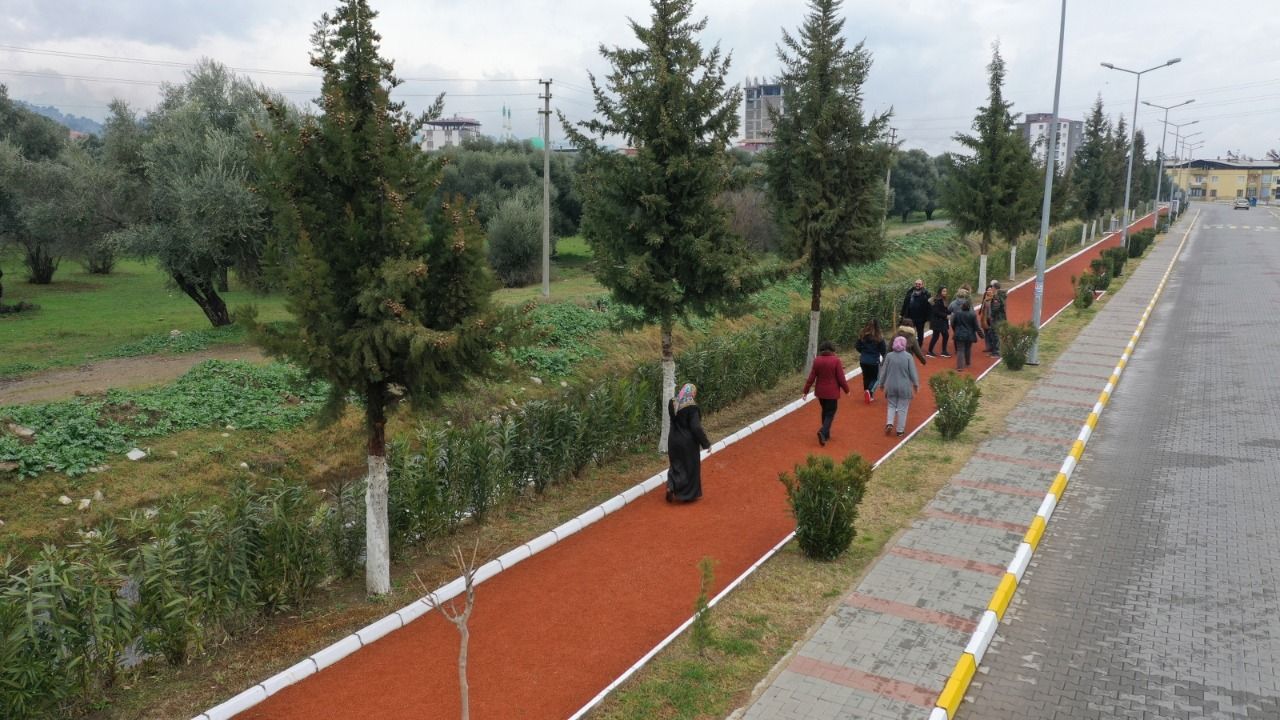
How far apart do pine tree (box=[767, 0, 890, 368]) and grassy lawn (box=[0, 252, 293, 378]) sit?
1294cm

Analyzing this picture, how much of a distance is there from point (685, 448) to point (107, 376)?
1185 centimetres

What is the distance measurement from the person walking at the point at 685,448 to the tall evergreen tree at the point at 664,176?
1835mm

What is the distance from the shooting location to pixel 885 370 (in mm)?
13680

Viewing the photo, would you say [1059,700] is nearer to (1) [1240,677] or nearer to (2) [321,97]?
(1) [1240,677]

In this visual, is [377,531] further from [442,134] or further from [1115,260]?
[442,134]

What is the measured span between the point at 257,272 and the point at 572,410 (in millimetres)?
13495

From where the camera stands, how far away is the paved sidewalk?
6422 mm

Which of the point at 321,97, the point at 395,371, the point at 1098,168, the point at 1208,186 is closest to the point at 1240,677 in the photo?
the point at 395,371

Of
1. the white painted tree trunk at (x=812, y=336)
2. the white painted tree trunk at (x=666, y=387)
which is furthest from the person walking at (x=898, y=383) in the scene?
the white painted tree trunk at (x=812, y=336)

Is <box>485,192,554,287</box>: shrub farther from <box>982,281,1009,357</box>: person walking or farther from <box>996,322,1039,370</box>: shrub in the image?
<box>996,322,1039,370</box>: shrub

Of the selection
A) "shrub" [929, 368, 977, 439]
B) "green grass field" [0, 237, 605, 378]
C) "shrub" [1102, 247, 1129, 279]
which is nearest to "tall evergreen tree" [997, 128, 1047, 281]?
"shrub" [1102, 247, 1129, 279]

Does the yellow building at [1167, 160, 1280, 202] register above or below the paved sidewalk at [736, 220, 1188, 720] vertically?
above

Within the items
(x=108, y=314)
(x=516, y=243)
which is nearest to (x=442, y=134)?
(x=516, y=243)

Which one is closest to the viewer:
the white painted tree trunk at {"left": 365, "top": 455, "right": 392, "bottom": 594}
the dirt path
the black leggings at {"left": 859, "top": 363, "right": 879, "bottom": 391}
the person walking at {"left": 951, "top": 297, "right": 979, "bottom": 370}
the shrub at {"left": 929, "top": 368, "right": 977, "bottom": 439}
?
the white painted tree trunk at {"left": 365, "top": 455, "right": 392, "bottom": 594}
